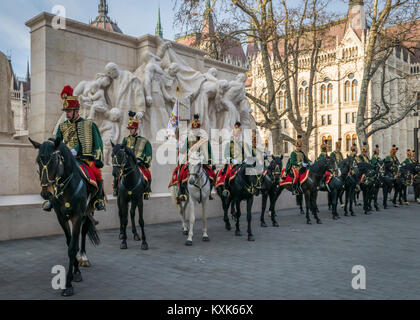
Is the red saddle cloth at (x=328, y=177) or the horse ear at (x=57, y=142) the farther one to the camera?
the red saddle cloth at (x=328, y=177)

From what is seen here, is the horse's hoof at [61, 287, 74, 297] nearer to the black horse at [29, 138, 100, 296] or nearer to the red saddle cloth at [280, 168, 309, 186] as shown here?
the black horse at [29, 138, 100, 296]

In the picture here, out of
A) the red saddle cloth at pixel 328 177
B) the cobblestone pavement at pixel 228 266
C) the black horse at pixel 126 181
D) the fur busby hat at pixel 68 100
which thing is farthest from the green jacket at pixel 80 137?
the red saddle cloth at pixel 328 177

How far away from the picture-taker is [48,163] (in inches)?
199

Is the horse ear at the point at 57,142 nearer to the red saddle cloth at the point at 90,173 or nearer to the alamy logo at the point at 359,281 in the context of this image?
the red saddle cloth at the point at 90,173

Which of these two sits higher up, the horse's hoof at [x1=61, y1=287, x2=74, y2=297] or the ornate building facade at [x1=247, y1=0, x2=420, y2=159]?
the ornate building facade at [x1=247, y1=0, x2=420, y2=159]

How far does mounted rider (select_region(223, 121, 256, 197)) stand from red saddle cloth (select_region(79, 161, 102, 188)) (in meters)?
4.27

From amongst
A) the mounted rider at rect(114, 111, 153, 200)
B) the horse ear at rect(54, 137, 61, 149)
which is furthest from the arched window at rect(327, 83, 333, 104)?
the horse ear at rect(54, 137, 61, 149)

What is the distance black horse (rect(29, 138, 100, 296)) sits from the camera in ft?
16.7

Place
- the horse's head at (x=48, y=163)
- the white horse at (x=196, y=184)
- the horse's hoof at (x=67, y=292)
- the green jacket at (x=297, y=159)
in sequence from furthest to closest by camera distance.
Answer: the green jacket at (x=297, y=159)
the white horse at (x=196, y=184)
the horse's hoof at (x=67, y=292)
the horse's head at (x=48, y=163)

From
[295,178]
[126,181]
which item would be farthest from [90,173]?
[295,178]

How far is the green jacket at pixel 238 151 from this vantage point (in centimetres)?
1024

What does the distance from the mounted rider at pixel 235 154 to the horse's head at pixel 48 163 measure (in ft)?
17.7
